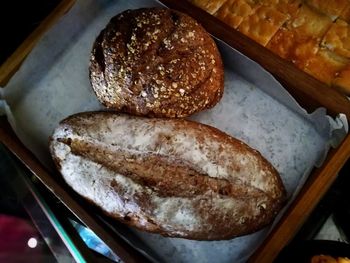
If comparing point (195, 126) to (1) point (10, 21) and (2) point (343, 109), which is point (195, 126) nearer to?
(2) point (343, 109)

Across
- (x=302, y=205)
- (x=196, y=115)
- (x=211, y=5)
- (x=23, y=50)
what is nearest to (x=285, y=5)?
(x=211, y=5)

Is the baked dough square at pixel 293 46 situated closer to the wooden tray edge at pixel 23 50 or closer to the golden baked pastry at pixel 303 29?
the golden baked pastry at pixel 303 29

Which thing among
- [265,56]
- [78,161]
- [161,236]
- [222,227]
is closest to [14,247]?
[78,161]

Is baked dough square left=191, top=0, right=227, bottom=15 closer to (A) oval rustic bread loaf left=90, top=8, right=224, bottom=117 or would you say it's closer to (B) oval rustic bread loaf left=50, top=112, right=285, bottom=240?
(A) oval rustic bread loaf left=90, top=8, right=224, bottom=117

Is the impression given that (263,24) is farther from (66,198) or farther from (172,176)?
(66,198)

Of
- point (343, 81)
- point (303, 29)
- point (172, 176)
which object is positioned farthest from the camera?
point (303, 29)

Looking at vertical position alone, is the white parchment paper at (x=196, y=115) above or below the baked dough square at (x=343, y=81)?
below

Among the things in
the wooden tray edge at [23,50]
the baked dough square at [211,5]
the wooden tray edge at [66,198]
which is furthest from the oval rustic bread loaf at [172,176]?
the baked dough square at [211,5]
